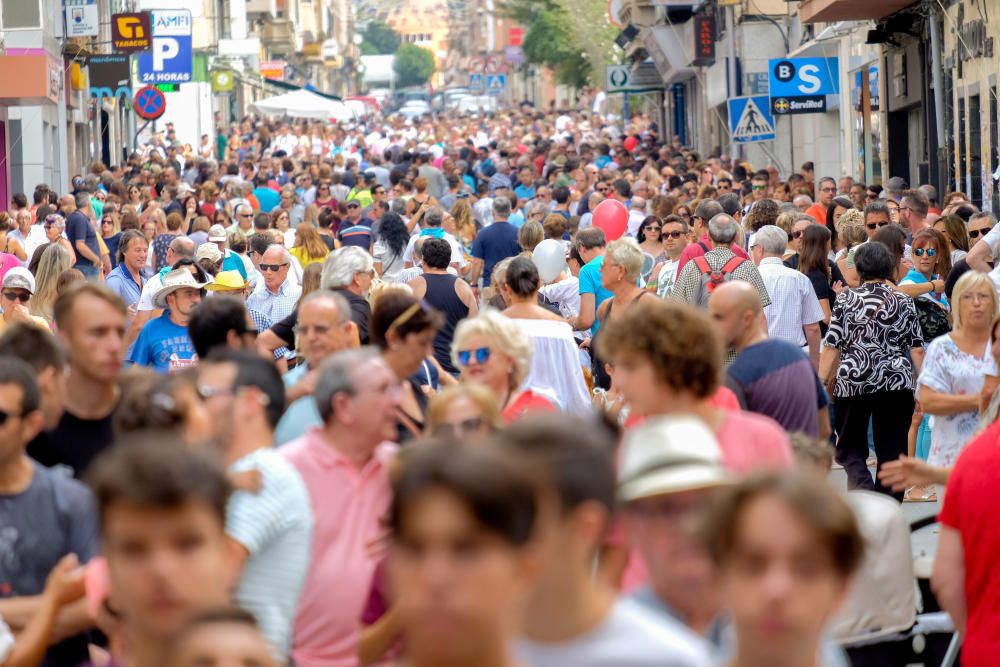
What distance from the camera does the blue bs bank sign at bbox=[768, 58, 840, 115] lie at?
2740 cm

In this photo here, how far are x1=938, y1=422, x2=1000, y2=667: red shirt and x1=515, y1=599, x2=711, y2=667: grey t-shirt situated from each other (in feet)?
7.37

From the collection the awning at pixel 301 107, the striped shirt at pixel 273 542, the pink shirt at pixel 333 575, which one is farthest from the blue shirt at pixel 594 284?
the awning at pixel 301 107

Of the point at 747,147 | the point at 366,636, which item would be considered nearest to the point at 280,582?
the point at 366,636

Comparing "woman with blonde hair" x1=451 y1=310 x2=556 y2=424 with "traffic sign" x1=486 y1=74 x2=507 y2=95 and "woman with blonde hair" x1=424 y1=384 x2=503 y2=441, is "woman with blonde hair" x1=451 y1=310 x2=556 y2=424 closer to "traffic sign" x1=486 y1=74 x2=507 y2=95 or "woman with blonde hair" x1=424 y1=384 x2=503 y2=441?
"woman with blonde hair" x1=424 y1=384 x2=503 y2=441

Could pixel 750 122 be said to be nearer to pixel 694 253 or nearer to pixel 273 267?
pixel 694 253

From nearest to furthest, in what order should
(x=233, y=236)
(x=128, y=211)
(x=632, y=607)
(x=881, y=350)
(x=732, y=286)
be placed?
(x=632, y=607) < (x=732, y=286) < (x=881, y=350) < (x=233, y=236) < (x=128, y=211)

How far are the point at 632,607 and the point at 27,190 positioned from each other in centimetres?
3198

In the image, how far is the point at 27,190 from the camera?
34000mm

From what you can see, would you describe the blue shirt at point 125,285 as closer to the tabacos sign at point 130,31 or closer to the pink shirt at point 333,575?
the pink shirt at point 333,575

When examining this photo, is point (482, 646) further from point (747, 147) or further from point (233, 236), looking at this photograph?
point (747, 147)

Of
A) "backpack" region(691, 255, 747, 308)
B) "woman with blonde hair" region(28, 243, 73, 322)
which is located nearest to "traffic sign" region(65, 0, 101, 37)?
"woman with blonde hair" region(28, 243, 73, 322)

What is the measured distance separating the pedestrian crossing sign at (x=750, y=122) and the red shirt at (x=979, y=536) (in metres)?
20.1

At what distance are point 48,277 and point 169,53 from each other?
33822 millimetres

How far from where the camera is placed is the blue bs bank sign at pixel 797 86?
89.9ft
